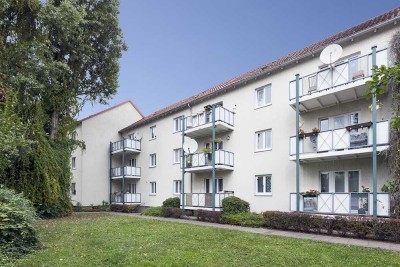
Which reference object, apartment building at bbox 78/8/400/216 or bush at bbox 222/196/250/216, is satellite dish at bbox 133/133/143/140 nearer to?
apartment building at bbox 78/8/400/216

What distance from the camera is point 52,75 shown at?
20688mm

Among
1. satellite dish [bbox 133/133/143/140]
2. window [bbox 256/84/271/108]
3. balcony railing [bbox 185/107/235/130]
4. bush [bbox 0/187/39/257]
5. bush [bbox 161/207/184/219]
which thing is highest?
window [bbox 256/84/271/108]

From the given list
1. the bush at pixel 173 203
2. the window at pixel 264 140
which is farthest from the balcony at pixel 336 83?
the bush at pixel 173 203

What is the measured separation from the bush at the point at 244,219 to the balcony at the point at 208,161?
3.51 meters

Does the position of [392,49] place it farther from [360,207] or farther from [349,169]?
[360,207]

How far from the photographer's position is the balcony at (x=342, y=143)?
12.9 meters

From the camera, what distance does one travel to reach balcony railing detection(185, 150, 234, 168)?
2016cm

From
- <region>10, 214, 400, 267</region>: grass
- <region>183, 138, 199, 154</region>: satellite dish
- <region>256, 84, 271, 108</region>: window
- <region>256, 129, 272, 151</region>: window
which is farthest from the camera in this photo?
<region>183, 138, 199, 154</region>: satellite dish

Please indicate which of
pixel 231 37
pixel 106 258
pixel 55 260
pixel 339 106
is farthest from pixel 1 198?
pixel 339 106

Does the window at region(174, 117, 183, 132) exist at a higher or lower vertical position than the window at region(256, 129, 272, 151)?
higher

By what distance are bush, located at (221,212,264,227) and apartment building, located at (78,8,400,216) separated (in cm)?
168

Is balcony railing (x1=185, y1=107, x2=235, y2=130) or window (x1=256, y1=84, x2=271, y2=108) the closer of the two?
window (x1=256, y1=84, x2=271, y2=108)

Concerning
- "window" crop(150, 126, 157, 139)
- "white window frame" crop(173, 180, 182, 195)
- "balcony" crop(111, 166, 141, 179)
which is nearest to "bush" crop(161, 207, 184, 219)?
"white window frame" crop(173, 180, 182, 195)

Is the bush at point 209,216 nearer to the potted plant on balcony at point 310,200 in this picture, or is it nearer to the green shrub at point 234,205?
the green shrub at point 234,205
